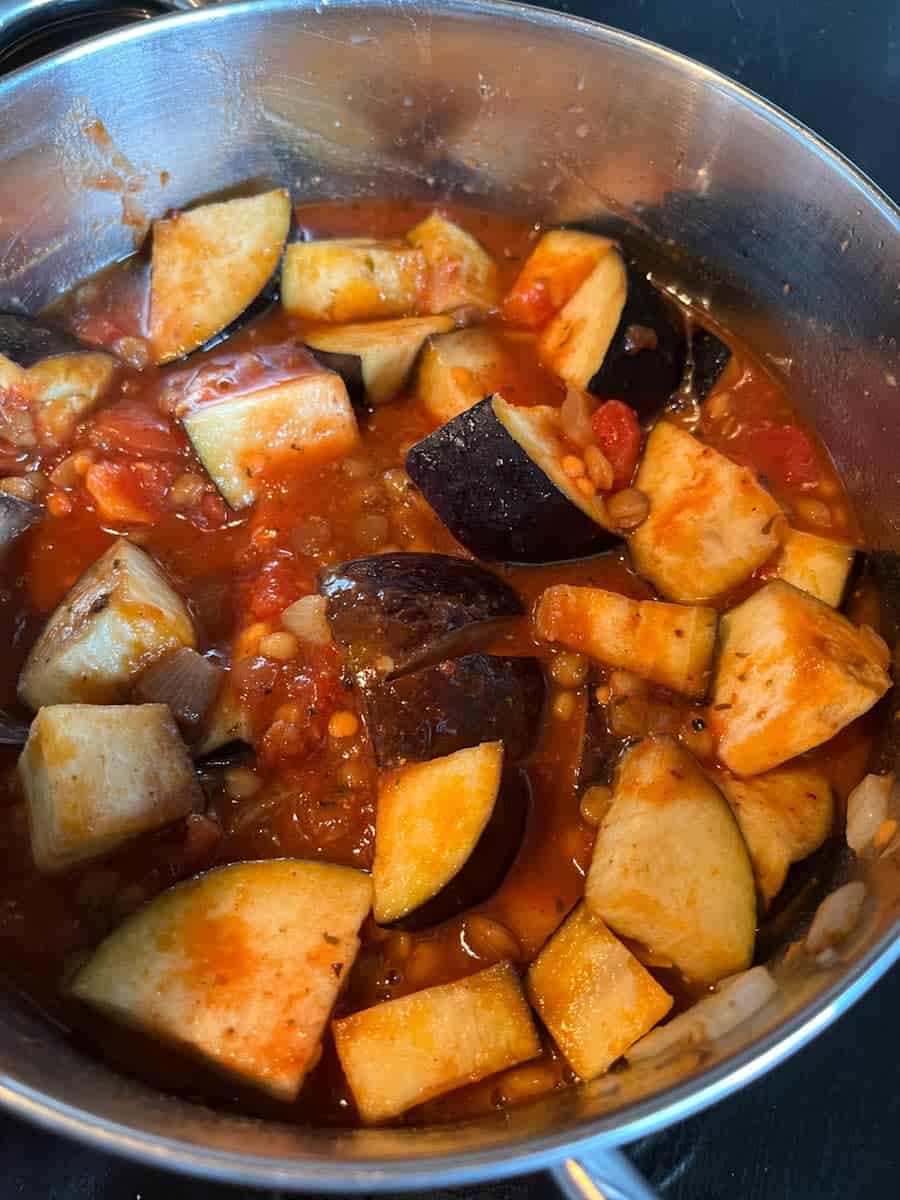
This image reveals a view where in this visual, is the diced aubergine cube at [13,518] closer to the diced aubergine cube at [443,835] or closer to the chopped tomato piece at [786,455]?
the diced aubergine cube at [443,835]

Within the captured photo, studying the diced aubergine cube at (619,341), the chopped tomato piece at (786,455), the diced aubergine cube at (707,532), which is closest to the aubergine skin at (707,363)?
the diced aubergine cube at (619,341)

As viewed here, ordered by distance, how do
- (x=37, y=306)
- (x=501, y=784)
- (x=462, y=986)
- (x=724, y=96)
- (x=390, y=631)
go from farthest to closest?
(x=37, y=306)
(x=724, y=96)
(x=390, y=631)
(x=501, y=784)
(x=462, y=986)

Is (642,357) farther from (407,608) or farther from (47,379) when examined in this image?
(47,379)

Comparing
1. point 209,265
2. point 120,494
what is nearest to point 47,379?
point 120,494

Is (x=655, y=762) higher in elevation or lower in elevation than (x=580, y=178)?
lower

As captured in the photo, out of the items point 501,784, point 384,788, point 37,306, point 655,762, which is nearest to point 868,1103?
point 655,762

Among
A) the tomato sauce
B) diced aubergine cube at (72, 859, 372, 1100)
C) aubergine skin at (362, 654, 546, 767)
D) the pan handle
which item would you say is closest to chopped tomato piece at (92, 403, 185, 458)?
the tomato sauce

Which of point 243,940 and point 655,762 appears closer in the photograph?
point 243,940

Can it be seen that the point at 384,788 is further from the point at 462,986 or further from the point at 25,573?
the point at 25,573
